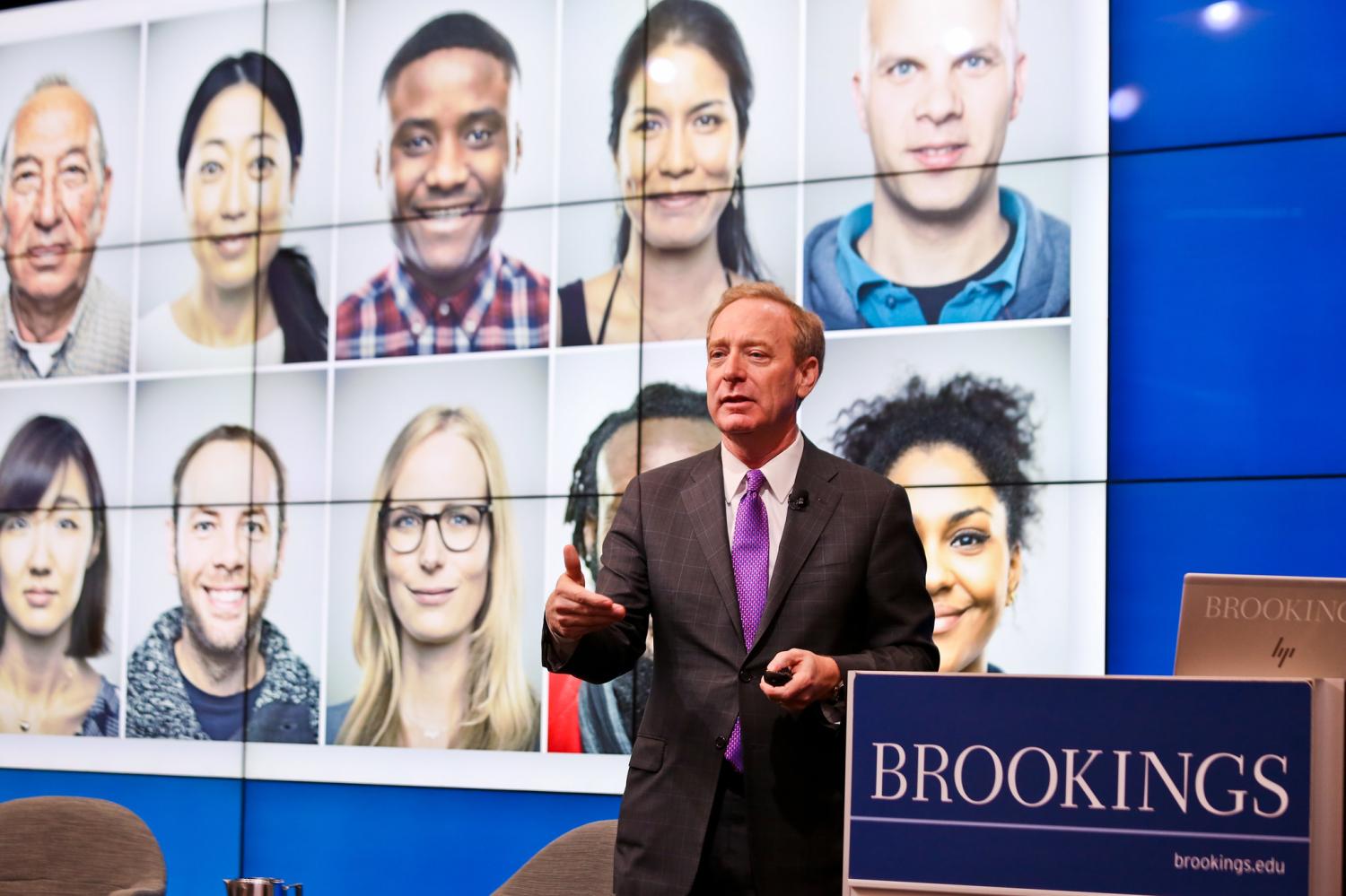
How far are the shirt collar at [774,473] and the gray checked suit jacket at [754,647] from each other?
0.06ft

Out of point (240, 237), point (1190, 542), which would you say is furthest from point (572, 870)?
point (240, 237)

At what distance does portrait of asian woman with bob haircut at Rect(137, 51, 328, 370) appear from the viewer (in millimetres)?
5516

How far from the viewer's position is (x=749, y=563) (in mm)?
2592

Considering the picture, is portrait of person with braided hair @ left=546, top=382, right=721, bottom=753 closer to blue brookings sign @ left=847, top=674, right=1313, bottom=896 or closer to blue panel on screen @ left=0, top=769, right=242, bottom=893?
blue panel on screen @ left=0, top=769, right=242, bottom=893

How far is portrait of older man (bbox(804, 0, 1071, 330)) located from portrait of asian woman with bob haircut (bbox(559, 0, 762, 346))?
0.36m

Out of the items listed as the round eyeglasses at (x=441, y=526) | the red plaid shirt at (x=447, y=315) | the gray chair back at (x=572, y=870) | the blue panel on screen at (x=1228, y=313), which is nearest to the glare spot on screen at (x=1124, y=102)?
the blue panel on screen at (x=1228, y=313)

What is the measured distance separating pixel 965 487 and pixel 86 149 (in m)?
3.81

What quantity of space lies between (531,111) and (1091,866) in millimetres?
3964

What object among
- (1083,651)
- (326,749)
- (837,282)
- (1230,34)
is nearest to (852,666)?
(1083,651)

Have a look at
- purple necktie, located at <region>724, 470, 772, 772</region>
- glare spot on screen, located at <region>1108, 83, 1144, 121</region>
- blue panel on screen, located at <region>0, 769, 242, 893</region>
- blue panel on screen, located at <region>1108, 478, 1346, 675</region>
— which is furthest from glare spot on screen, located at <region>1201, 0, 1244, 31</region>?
blue panel on screen, located at <region>0, 769, 242, 893</region>

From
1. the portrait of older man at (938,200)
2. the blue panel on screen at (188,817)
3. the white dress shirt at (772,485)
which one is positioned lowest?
the blue panel on screen at (188,817)

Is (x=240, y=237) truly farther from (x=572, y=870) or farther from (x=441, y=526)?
(x=572, y=870)

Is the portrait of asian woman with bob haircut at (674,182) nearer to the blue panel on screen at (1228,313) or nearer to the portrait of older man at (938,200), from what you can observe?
the portrait of older man at (938,200)

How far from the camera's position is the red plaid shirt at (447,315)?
5188mm
